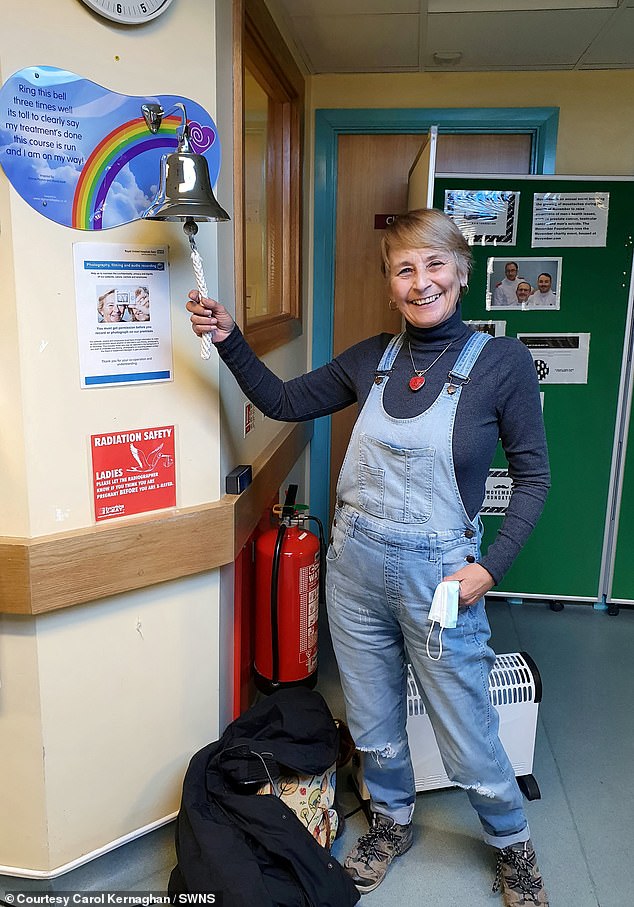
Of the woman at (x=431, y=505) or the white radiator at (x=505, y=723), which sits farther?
the white radiator at (x=505, y=723)

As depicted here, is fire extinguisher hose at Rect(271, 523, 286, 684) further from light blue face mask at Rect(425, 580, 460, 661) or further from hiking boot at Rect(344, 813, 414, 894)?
light blue face mask at Rect(425, 580, 460, 661)

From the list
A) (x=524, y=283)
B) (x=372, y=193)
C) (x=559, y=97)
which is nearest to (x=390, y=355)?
(x=524, y=283)

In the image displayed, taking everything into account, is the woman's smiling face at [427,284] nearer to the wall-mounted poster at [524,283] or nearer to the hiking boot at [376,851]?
the hiking boot at [376,851]

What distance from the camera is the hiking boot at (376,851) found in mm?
1700

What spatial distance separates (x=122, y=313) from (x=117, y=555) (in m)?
0.52

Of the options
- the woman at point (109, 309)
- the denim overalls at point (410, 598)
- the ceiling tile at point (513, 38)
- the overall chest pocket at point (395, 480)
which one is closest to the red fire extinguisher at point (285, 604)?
the denim overalls at point (410, 598)

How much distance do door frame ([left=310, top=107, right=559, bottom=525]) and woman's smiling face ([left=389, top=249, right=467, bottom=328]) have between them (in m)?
1.79

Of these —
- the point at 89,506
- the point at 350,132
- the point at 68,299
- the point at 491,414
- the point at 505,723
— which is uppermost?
the point at 350,132

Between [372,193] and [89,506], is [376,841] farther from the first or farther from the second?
[372,193]

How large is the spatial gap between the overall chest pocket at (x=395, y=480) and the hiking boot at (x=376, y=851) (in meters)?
0.83

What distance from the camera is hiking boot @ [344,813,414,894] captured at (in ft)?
5.58

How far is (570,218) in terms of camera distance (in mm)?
2906

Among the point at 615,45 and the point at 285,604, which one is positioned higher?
the point at 615,45

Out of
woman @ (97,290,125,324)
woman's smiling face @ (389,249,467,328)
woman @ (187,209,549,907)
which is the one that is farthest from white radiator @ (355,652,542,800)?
woman @ (97,290,125,324)
